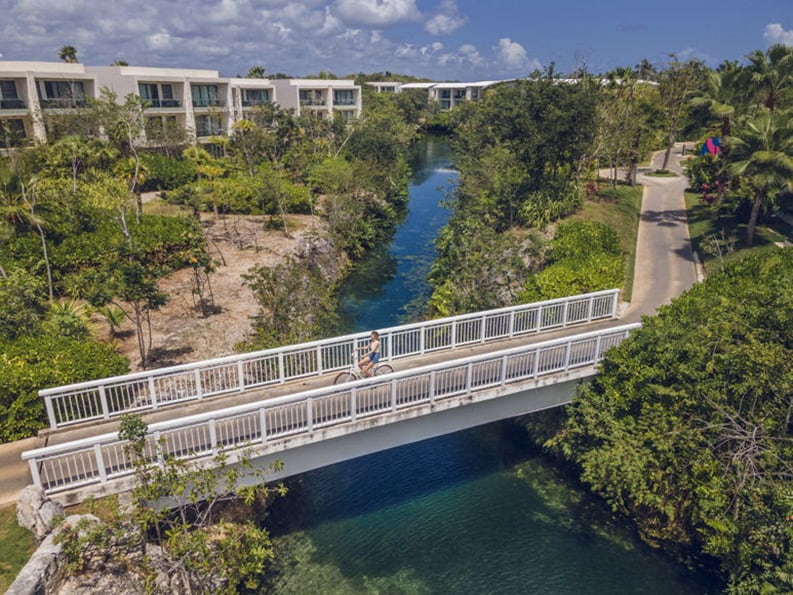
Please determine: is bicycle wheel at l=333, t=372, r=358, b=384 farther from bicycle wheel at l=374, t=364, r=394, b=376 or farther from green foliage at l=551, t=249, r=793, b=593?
green foliage at l=551, t=249, r=793, b=593

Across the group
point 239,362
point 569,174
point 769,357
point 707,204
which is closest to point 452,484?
point 239,362

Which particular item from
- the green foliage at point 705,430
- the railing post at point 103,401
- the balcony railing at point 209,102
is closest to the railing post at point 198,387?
the railing post at point 103,401

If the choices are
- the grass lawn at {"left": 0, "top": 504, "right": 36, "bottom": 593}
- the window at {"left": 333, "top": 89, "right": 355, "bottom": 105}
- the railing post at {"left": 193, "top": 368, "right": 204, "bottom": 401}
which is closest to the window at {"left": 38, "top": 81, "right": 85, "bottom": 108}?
the window at {"left": 333, "top": 89, "right": 355, "bottom": 105}

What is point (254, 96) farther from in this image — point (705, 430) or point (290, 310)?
point (705, 430)

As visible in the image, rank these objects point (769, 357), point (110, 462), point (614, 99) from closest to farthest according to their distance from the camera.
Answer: point (110, 462), point (769, 357), point (614, 99)

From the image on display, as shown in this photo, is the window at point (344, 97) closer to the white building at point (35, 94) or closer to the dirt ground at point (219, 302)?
the white building at point (35, 94)

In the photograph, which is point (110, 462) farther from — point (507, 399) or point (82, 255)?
point (82, 255)

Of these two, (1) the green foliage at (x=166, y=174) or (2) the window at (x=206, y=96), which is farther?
(2) the window at (x=206, y=96)
